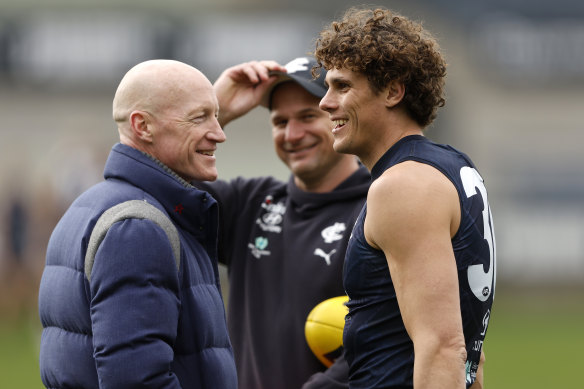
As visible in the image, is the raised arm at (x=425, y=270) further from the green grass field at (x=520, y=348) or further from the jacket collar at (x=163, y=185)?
the green grass field at (x=520, y=348)

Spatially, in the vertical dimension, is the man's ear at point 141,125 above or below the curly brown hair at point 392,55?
below

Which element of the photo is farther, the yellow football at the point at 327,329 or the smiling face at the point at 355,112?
the yellow football at the point at 327,329

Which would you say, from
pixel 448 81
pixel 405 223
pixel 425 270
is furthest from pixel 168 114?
pixel 448 81

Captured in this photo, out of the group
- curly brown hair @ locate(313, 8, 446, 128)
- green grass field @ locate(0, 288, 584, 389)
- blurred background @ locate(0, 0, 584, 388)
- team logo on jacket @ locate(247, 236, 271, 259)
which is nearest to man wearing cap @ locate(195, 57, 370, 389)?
team logo on jacket @ locate(247, 236, 271, 259)

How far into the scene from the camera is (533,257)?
2228cm

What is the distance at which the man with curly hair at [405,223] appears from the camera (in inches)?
125

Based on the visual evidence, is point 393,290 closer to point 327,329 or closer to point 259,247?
point 327,329

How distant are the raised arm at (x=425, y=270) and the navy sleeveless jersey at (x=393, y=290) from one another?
→ 11 centimetres

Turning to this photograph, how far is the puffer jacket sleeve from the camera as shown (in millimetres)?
3088

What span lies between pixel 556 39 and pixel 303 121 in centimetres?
2134

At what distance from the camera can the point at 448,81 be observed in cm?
2472

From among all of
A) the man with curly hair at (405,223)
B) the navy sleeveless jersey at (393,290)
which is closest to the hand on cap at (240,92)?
the man with curly hair at (405,223)

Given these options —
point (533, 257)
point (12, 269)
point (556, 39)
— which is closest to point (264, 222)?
point (12, 269)

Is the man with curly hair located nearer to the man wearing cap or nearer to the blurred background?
the man wearing cap
